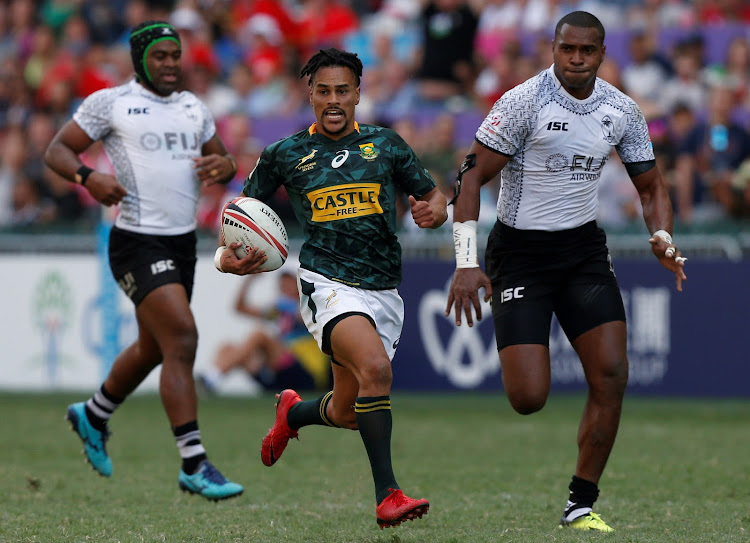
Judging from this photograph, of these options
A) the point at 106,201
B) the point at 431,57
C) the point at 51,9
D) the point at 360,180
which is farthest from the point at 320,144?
the point at 51,9

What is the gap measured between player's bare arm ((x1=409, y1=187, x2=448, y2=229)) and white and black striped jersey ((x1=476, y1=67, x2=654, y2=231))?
1.29 ft

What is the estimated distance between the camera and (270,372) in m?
13.7

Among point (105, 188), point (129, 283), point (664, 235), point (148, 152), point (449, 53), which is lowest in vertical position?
point (129, 283)

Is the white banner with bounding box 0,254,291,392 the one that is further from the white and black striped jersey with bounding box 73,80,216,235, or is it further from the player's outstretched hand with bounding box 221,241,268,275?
the player's outstretched hand with bounding box 221,241,268,275

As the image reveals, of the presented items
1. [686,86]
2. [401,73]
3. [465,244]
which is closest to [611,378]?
[465,244]

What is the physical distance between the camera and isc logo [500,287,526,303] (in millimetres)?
6816

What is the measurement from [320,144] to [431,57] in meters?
9.77

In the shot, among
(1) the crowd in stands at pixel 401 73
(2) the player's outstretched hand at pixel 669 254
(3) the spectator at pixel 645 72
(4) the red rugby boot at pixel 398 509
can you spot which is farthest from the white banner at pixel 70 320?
(4) the red rugby boot at pixel 398 509

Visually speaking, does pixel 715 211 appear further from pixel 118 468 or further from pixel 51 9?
pixel 51 9

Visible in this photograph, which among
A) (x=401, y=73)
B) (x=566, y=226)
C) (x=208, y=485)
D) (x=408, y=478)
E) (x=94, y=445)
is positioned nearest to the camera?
(x=566, y=226)

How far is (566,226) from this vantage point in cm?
680

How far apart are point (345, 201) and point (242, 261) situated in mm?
618

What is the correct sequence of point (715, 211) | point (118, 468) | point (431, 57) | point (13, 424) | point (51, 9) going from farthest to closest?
point (51, 9), point (431, 57), point (715, 211), point (13, 424), point (118, 468)

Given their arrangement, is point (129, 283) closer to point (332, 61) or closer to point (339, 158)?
point (339, 158)
